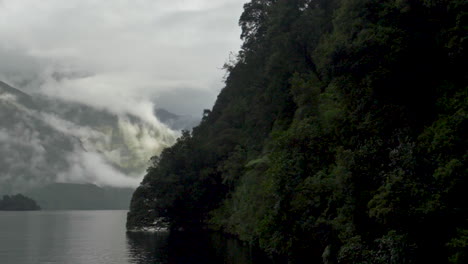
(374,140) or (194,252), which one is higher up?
(374,140)

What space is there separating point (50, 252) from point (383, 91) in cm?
4963

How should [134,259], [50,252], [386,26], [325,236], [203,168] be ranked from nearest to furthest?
[386,26] < [325,236] < [134,259] < [50,252] < [203,168]

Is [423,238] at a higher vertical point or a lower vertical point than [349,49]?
lower

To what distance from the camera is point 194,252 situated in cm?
5694

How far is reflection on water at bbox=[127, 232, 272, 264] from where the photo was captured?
49.3 meters

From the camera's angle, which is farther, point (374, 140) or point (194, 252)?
point (194, 252)

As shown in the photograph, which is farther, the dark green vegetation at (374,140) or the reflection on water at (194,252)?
the reflection on water at (194,252)

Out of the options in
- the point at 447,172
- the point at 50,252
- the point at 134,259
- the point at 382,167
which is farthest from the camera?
the point at 50,252

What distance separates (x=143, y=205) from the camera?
95.2 m

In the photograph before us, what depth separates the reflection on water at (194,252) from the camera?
49.3 m

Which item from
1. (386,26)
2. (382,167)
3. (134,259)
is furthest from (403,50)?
(134,259)

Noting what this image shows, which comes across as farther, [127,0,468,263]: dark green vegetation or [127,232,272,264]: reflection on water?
[127,232,272,264]: reflection on water

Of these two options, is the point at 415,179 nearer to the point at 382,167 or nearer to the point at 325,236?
the point at 382,167

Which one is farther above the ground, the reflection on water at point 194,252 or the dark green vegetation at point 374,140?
the dark green vegetation at point 374,140
